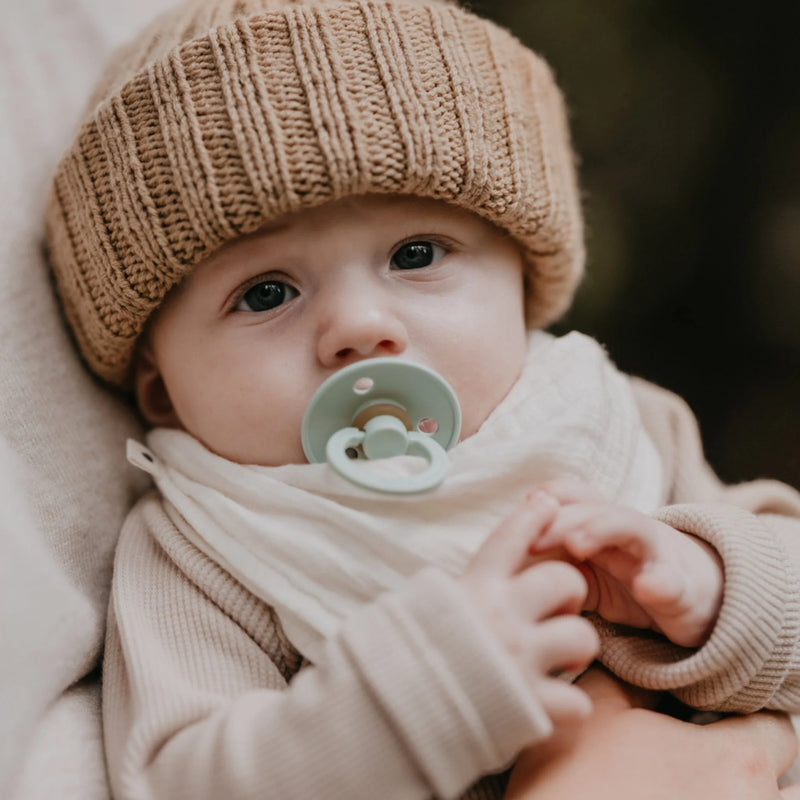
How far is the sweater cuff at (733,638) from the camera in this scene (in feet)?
2.11

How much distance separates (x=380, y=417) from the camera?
0.70m

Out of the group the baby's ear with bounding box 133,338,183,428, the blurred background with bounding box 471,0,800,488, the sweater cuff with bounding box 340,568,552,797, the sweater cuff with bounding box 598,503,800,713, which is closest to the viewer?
the sweater cuff with bounding box 340,568,552,797

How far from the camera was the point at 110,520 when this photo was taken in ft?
2.77

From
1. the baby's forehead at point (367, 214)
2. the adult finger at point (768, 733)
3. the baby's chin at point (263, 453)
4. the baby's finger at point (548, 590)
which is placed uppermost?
the baby's forehead at point (367, 214)

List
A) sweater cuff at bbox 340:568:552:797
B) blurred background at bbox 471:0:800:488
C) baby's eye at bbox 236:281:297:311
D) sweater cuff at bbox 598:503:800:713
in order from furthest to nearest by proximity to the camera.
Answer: blurred background at bbox 471:0:800:488, baby's eye at bbox 236:281:297:311, sweater cuff at bbox 598:503:800:713, sweater cuff at bbox 340:568:552:797

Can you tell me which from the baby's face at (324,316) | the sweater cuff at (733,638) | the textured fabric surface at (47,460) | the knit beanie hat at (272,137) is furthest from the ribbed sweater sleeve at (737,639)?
the textured fabric surface at (47,460)

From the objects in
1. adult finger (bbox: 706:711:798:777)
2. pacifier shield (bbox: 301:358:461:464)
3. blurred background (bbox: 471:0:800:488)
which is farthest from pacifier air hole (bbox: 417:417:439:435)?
blurred background (bbox: 471:0:800:488)

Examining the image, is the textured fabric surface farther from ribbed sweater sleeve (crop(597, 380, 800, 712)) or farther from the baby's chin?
ribbed sweater sleeve (crop(597, 380, 800, 712))

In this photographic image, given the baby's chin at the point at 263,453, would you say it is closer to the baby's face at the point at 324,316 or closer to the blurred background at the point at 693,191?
the baby's face at the point at 324,316

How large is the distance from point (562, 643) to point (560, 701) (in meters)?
0.04

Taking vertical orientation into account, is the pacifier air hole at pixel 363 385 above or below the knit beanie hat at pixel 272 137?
below

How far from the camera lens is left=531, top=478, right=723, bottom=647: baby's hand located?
610 millimetres

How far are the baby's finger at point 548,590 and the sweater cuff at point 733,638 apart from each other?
0.37 feet

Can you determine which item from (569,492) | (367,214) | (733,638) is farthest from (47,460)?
(733,638)
